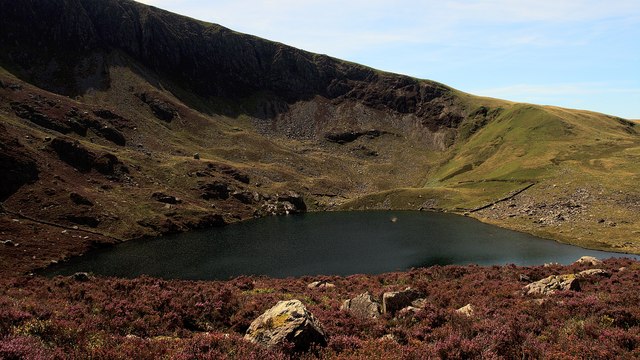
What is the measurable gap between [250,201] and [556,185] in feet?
379

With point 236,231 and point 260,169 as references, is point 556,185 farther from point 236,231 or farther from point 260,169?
point 260,169

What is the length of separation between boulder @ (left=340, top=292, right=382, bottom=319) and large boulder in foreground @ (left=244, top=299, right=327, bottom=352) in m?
7.54

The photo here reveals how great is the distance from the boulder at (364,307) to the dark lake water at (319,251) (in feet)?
167

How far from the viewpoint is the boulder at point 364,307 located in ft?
73.5

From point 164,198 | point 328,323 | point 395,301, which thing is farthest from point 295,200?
point 328,323

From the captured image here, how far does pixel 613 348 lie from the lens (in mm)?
14000

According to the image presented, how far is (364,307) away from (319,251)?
72.6 m

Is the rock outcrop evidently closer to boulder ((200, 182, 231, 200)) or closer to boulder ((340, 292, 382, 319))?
boulder ((200, 182, 231, 200))

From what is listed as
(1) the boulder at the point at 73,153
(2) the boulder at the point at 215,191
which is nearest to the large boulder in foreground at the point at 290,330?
(1) the boulder at the point at 73,153

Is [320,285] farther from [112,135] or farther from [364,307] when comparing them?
[112,135]

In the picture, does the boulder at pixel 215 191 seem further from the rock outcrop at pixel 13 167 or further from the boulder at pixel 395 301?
the boulder at pixel 395 301

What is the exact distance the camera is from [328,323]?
1923 centimetres

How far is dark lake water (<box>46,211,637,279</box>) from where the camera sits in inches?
3132

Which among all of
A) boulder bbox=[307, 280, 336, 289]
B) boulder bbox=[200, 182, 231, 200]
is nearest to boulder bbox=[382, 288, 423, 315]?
boulder bbox=[307, 280, 336, 289]
